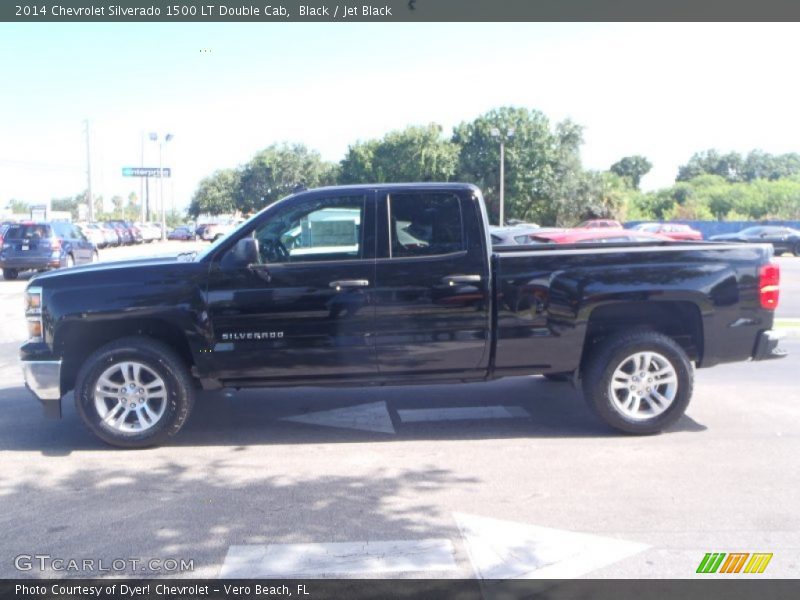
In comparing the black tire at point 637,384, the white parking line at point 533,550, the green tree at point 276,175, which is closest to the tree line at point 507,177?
the green tree at point 276,175

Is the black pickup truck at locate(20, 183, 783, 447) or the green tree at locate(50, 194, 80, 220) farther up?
the green tree at locate(50, 194, 80, 220)

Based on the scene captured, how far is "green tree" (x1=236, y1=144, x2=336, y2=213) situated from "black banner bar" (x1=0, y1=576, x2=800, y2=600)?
23328 mm

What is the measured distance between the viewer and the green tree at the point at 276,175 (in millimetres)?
28641

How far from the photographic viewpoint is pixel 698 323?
6625 millimetres

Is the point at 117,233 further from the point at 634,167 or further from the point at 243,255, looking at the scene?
the point at 634,167

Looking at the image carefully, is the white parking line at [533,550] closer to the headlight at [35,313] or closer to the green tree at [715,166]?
the headlight at [35,313]

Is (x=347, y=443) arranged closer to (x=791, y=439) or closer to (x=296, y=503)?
(x=296, y=503)

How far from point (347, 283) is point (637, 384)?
8.28ft

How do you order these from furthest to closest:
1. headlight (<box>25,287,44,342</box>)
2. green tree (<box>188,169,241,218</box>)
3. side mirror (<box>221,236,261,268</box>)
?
green tree (<box>188,169,241,218</box>)
headlight (<box>25,287,44,342</box>)
side mirror (<box>221,236,261,268</box>)

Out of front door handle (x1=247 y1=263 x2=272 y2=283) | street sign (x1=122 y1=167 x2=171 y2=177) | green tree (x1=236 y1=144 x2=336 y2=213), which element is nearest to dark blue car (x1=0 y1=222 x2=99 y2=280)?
green tree (x1=236 y1=144 x2=336 y2=213)

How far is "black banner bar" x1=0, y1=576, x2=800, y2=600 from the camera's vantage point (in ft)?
12.8

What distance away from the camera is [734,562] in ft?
13.8

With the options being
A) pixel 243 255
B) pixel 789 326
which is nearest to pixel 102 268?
pixel 243 255

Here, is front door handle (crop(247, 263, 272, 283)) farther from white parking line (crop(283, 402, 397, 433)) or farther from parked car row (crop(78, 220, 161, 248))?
parked car row (crop(78, 220, 161, 248))
